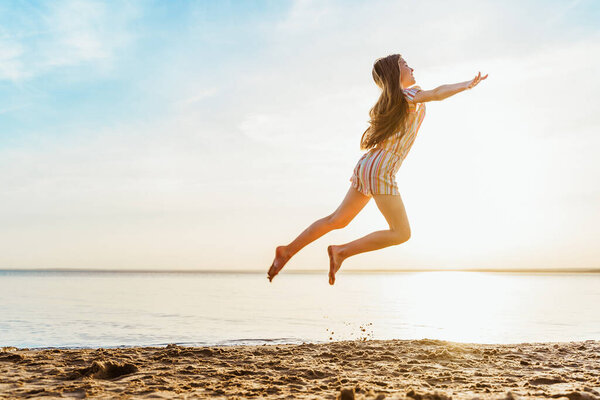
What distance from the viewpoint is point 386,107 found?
4949mm

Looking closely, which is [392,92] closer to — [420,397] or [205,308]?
[420,397]

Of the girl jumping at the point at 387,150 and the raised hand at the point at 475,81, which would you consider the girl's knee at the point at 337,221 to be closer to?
the girl jumping at the point at 387,150

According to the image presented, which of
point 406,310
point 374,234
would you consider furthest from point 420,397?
point 406,310

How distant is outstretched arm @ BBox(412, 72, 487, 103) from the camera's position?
4.54 meters

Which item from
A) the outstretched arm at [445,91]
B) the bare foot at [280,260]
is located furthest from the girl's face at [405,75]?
the bare foot at [280,260]

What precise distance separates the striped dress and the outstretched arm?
13 cm

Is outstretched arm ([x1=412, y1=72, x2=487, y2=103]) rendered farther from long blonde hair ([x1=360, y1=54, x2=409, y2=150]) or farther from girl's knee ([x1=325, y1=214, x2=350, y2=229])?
girl's knee ([x1=325, y1=214, x2=350, y2=229])

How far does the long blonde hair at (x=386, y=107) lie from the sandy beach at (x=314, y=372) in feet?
7.11

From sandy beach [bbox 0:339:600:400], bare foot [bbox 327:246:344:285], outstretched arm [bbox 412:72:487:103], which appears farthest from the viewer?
bare foot [bbox 327:246:344:285]

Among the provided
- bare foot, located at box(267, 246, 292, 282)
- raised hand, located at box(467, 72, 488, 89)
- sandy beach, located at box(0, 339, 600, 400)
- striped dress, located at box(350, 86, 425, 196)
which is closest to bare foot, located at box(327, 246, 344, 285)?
bare foot, located at box(267, 246, 292, 282)

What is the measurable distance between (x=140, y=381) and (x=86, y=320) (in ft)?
27.3

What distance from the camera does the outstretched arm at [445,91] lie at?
14.9 feet

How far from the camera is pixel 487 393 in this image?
4336mm

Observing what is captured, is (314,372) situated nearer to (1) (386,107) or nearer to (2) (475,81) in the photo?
(1) (386,107)
